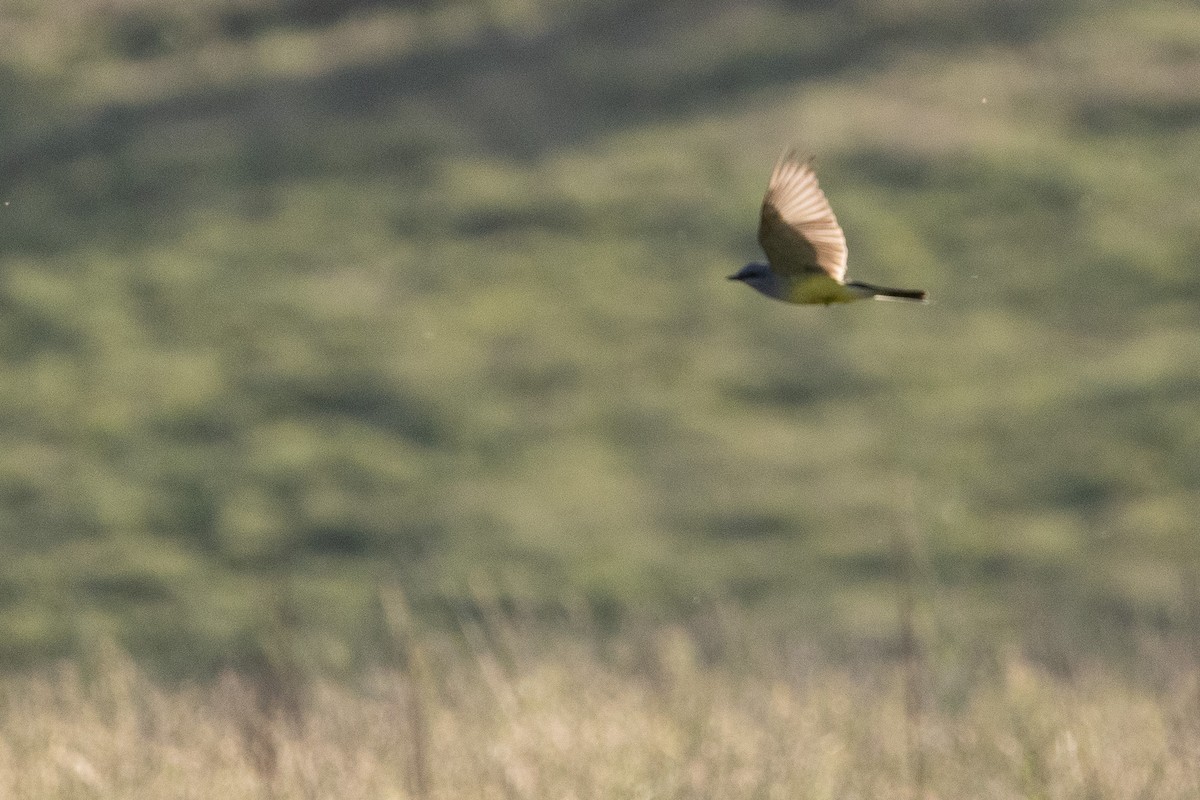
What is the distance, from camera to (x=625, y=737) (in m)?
5.60

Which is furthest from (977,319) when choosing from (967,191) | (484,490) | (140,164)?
(140,164)

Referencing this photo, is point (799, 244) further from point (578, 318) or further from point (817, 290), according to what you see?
point (578, 318)

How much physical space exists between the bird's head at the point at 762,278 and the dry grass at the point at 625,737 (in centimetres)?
101

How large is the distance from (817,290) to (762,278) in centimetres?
13

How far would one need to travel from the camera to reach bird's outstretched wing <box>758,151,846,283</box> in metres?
4.37

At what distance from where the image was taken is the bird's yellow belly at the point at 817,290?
4.28 metres

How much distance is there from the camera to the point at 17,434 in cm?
2244

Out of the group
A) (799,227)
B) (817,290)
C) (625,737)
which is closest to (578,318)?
(625,737)

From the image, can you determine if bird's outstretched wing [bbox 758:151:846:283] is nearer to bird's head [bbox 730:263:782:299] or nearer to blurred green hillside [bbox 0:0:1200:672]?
bird's head [bbox 730:263:782:299]

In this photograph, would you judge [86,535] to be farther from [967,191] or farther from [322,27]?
[322,27]

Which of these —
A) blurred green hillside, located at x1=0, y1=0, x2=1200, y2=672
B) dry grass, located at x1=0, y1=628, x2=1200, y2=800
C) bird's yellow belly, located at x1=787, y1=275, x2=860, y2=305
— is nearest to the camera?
bird's yellow belly, located at x1=787, y1=275, x2=860, y2=305

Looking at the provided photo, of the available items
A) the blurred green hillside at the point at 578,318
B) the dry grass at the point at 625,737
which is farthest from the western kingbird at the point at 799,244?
the blurred green hillside at the point at 578,318

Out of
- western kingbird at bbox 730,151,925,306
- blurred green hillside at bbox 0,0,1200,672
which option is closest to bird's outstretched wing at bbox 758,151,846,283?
western kingbird at bbox 730,151,925,306

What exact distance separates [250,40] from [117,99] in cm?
367
